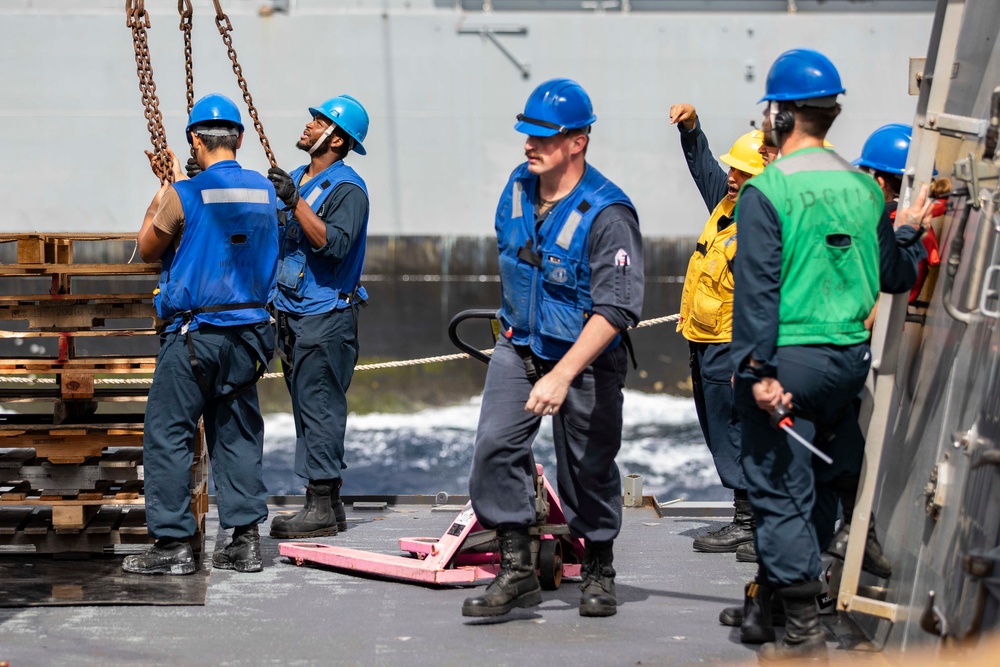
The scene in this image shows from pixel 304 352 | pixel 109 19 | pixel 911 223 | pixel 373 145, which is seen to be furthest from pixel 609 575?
pixel 109 19

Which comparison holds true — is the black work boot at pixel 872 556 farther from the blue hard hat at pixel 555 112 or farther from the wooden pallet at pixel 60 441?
the wooden pallet at pixel 60 441

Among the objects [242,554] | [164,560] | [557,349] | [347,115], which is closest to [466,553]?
[242,554]

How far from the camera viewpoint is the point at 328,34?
2072cm

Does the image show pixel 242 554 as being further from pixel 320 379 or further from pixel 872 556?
pixel 872 556

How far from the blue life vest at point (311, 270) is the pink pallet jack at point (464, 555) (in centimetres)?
127

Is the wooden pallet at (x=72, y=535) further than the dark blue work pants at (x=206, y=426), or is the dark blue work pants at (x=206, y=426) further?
the wooden pallet at (x=72, y=535)

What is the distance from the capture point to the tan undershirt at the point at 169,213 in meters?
4.84

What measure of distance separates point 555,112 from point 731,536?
2.35 metres

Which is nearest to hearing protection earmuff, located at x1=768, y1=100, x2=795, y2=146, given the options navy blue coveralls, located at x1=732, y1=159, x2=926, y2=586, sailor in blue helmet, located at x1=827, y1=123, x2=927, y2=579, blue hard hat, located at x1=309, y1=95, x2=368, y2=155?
navy blue coveralls, located at x1=732, y1=159, x2=926, y2=586

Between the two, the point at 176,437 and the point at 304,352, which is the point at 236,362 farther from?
the point at 304,352

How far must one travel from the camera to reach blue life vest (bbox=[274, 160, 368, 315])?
591 cm

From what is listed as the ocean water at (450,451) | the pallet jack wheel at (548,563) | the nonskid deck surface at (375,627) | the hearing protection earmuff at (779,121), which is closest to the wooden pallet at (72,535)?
the nonskid deck surface at (375,627)

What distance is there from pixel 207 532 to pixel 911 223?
3.75 meters

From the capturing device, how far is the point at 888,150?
4.76 meters
